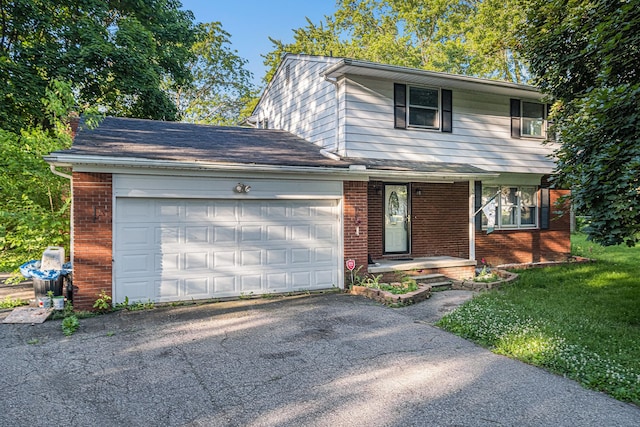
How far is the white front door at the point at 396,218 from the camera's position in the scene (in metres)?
11.1

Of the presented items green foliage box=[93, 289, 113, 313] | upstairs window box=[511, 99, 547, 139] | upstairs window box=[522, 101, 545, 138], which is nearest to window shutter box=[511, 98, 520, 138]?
upstairs window box=[511, 99, 547, 139]

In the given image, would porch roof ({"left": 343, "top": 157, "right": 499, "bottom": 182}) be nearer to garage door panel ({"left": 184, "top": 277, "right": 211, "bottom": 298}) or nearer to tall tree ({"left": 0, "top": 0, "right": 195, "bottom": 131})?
garage door panel ({"left": 184, "top": 277, "right": 211, "bottom": 298})

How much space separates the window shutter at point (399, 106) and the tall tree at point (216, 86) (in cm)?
2110

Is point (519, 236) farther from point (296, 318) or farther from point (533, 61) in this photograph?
point (296, 318)

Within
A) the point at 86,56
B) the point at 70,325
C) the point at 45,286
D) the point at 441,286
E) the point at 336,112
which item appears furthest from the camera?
the point at 86,56

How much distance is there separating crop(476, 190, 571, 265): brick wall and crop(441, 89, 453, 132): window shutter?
3098 mm

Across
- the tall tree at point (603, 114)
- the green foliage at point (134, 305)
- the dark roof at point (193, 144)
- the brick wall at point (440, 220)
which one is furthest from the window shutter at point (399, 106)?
the green foliage at point (134, 305)

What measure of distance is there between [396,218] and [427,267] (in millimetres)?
1748

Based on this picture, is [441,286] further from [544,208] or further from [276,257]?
[544,208]

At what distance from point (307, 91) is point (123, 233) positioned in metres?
6.53

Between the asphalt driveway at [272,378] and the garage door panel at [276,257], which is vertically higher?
the garage door panel at [276,257]

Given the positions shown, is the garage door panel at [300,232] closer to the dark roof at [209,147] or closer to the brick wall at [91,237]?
the dark roof at [209,147]

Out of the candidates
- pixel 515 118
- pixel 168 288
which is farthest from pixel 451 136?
pixel 168 288

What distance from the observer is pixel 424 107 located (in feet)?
35.1
